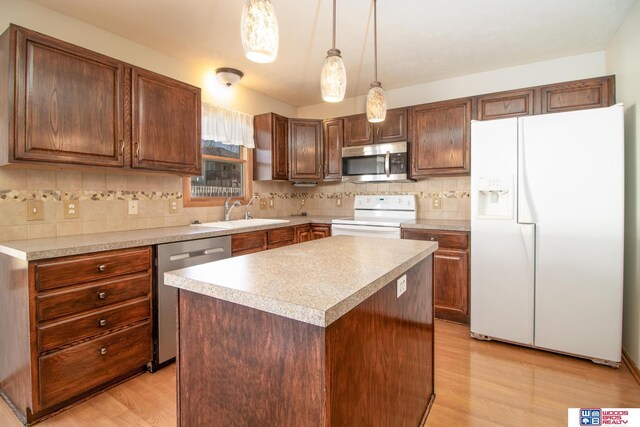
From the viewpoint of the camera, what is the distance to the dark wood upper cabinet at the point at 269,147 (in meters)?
3.65

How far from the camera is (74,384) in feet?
5.82

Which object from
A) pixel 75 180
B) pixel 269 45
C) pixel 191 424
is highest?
pixel 269 45

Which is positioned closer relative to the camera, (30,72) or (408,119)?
(30,72)

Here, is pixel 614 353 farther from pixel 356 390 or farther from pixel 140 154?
pixel 140 154

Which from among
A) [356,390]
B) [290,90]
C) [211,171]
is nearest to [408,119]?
[290,90]

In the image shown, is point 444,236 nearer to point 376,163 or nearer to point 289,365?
point 376,163

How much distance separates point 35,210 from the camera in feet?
6.72

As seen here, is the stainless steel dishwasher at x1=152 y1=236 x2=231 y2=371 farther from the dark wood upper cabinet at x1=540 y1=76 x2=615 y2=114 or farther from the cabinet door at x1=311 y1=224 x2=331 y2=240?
the dark wood upper cabinet at x1=540 y1=76 x2=615 y2=114

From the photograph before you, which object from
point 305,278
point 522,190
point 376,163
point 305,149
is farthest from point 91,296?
point 522,190

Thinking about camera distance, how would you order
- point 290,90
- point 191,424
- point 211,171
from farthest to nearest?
point 290,90 < point 211,171 < point 191,424

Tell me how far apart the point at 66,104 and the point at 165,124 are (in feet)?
2.08

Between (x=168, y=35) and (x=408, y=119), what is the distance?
2335 millimetres

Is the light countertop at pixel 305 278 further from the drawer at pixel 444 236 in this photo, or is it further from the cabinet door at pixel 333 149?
the cabinet door at pixel 333 149

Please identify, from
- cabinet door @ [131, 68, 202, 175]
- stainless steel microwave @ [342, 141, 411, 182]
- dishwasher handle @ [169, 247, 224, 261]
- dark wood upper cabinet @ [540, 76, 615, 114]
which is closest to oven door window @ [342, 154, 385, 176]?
stainless steel microwave @ [342, 141, 411, 182]
